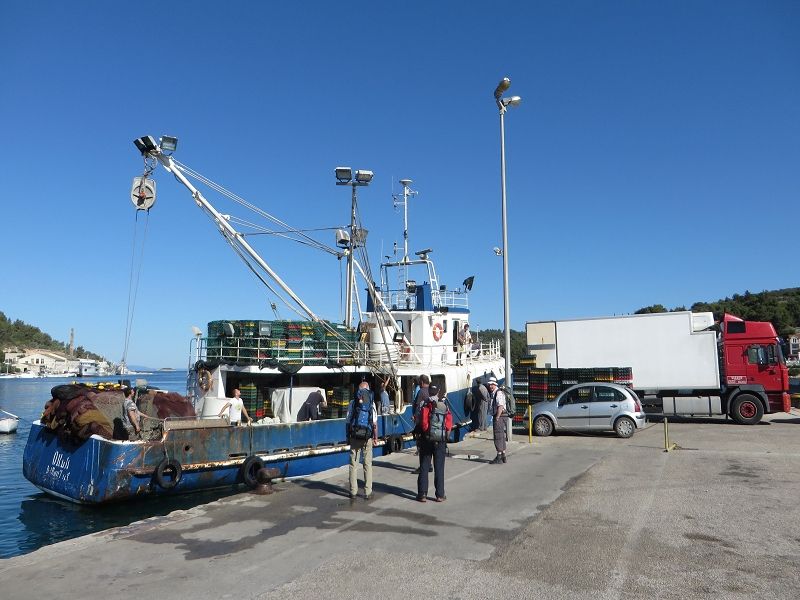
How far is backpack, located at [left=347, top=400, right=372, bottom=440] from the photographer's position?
810 centimetres

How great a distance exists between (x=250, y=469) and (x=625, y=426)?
9528 mm

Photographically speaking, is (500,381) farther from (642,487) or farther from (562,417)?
(642,487)

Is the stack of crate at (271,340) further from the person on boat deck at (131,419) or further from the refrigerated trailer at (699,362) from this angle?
the refrigerated trailer at (699,362)

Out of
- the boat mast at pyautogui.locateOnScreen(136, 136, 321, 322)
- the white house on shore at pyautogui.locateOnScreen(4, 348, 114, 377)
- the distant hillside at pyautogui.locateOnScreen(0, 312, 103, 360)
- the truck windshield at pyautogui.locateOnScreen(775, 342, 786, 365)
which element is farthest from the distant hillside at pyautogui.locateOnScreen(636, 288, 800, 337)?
the distant hillside at pyautogui.locateOnScreen(0, 312, 103, 360)

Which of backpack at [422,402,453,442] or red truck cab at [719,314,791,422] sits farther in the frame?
red truck cab at [719,314,791,422]

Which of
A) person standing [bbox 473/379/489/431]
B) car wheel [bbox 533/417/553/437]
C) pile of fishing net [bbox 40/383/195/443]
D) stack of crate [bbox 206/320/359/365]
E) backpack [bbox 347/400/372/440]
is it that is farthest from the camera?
person standing [bbox 473/379/489/431]

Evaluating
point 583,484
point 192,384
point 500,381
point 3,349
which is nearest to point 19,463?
point 192,384

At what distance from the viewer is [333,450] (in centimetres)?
1420

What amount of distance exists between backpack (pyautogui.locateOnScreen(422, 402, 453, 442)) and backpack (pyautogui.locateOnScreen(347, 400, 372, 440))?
785 millimetres

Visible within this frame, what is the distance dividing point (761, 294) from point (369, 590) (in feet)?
345

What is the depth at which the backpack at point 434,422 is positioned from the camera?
7977mm

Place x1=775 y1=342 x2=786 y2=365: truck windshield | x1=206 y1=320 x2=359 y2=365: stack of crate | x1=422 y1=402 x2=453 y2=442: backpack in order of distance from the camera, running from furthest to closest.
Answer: x1=775 y1=342 x2=786 y2=365: truck windshield < x1=206 y1=320 x2=359 y2=365: stack of crate < x1=422 y1=402 x2=453 y2=442: backpack

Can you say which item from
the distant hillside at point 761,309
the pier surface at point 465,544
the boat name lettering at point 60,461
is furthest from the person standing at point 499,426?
the distant hillside at point 761,309

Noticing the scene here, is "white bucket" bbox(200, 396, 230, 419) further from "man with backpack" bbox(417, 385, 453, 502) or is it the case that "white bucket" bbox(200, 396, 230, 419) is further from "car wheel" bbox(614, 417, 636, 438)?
"car wheel" bbox(614, 417, 636, 438)
